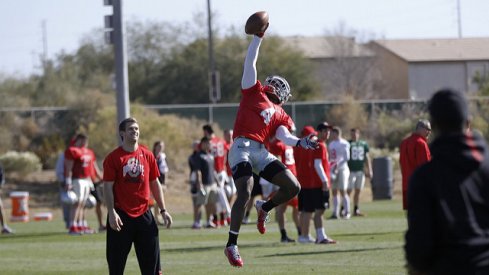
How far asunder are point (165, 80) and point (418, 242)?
2610 inches

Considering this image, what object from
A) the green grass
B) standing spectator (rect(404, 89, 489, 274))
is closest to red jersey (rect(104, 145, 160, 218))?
the green grass

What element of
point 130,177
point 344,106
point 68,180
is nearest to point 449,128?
point 130,177

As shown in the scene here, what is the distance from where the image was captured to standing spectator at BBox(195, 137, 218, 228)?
23.7 m

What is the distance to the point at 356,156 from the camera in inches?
1073

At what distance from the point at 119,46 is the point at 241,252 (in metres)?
7.84

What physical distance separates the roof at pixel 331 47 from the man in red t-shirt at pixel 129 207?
6597 centimetres

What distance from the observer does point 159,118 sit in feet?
136

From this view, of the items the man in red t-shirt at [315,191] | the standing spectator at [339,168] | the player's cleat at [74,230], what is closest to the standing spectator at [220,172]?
the standing spectator at [339,168]

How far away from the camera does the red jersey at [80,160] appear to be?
22.6 meters

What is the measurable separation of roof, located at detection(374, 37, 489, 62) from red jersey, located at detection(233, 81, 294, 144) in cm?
6255

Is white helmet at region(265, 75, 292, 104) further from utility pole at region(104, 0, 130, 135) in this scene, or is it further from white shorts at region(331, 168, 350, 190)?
white shorts at region(331, 168, 350, 190)

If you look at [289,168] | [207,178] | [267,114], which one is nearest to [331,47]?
[207,178]

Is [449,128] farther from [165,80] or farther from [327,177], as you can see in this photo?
[165,80]

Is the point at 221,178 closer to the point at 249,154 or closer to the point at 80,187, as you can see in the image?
the point at 80,187
